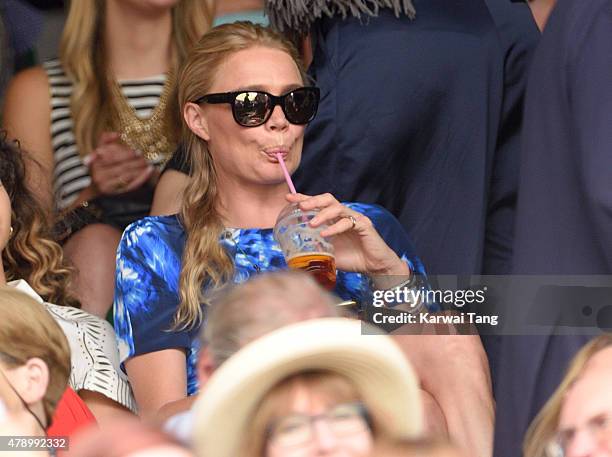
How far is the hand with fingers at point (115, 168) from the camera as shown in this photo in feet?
12.6

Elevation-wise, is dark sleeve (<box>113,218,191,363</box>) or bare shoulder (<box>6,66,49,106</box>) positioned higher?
bare shoulder (<box>6,66,49,106</box>)

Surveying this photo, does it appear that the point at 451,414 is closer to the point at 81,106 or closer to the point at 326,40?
the point at 326,40

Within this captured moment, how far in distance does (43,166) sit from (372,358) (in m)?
1.93

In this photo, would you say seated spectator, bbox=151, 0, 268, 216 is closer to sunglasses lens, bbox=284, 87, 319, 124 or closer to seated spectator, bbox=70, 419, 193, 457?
sunglasses lens, bbox=284, 87, 319, 124

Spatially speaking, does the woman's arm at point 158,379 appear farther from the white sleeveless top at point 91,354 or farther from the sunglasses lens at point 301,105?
the sunglasses lens at point 301,105

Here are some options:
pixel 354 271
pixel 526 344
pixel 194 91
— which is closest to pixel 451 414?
pixel 526 344

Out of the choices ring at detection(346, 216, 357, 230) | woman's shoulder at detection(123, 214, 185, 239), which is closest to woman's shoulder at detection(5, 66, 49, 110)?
woman's shoulder at detection(123, 214, 185, 239)

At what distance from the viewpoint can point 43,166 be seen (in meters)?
3.84

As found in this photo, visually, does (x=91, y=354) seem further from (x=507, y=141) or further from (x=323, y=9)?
(x=507, y=141)

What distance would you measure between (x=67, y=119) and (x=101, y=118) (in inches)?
3.6

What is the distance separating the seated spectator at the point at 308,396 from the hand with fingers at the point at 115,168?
1767mm

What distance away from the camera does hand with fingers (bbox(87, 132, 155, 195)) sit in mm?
3842

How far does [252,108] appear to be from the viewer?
11.0 ft

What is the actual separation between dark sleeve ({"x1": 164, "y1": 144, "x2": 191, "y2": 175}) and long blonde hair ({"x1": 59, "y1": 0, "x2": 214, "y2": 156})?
18cm
